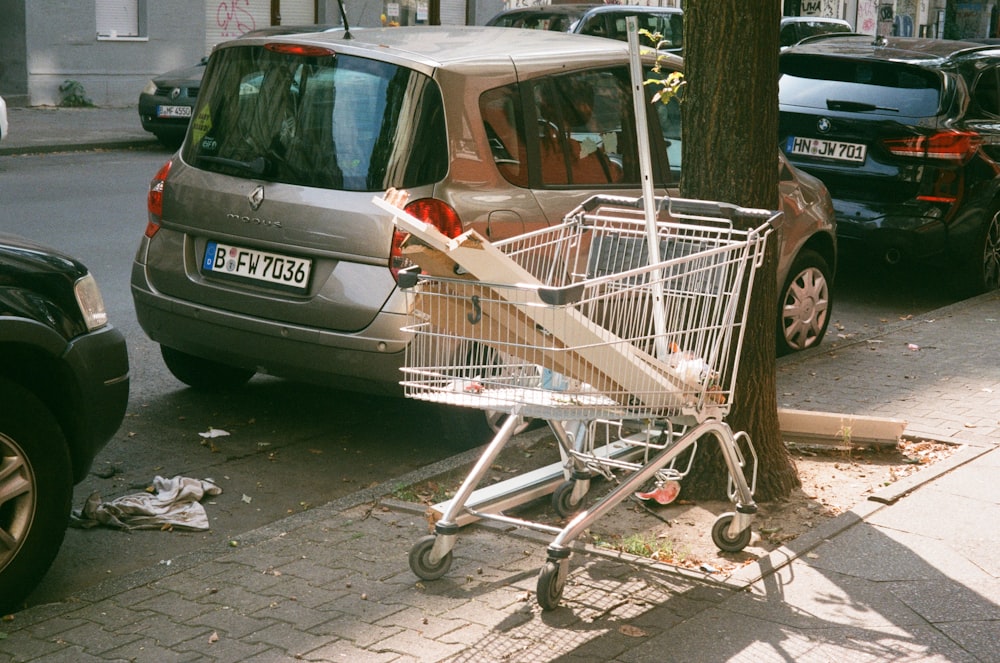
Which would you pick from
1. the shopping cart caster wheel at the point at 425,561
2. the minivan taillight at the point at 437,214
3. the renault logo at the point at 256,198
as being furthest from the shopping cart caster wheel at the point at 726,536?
the renault logo at the point at 256,198

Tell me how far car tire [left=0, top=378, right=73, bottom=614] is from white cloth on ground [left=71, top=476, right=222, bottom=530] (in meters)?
0.71

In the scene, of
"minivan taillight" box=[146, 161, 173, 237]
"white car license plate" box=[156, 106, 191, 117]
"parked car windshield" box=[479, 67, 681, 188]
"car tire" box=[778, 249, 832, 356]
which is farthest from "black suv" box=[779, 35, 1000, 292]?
"white car license plate" box=[156, 106, 191, 117]

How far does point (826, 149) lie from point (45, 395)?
671cm

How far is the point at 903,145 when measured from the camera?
949 centimetres

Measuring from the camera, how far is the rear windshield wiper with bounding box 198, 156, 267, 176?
594cm

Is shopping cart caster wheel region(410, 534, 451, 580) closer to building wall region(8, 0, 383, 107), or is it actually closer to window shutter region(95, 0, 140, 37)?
building wall region(8, 0, 383, 107)

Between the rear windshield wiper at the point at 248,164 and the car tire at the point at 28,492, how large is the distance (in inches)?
73.0

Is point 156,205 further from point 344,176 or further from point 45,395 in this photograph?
point 45,395

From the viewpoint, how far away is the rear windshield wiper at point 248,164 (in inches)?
234

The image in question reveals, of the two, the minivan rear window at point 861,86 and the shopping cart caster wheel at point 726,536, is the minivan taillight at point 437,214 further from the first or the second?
the minivan rear window at point 861,86

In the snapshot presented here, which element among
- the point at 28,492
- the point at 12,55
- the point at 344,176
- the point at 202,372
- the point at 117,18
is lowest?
the point at 202,372

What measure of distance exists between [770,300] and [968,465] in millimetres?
1238

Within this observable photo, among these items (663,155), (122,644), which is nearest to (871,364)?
(663,155)

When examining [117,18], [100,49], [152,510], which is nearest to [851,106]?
[152,510]
